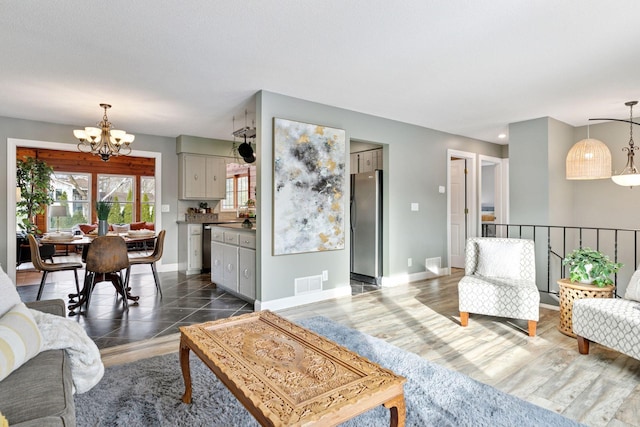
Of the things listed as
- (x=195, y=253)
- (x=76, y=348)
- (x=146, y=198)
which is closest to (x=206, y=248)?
(x=195, y=253)

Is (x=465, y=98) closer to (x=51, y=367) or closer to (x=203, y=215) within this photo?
(x=51, y=367)

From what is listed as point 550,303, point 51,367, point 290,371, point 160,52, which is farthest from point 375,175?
point 51,367

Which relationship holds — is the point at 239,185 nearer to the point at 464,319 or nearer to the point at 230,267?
the point at 230,267

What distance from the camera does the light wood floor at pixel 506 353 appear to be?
204cm

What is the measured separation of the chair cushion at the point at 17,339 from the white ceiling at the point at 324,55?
1822mm

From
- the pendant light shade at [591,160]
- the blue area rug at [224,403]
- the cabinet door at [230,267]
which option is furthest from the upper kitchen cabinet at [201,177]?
the pendant light shade at [591,160]

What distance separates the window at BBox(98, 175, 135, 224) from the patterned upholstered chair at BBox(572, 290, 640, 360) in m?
9.90

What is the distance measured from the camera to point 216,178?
6484mm

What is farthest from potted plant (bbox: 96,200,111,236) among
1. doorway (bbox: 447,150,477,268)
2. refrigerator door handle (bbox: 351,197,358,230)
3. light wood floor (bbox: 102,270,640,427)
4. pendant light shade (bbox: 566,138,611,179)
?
pendant light shade (bbox: 566,138,611,179)

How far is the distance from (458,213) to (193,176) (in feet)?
15.9

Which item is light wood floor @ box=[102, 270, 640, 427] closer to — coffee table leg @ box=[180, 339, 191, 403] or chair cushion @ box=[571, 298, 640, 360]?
chair cushion @ box=[571, 298, 640, 360]

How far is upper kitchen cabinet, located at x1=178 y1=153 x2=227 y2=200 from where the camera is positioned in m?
6.12

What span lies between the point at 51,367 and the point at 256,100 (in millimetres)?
3078

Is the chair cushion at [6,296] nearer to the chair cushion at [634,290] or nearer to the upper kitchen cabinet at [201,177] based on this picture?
the chair cushion at [634,290]
